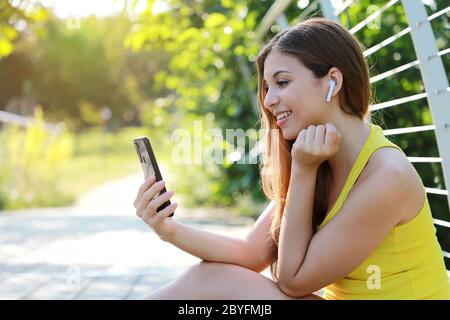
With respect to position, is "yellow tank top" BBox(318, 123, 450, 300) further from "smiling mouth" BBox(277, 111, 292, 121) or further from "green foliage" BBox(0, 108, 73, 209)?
"green foliage" BBox(0, 108, 73, 209)

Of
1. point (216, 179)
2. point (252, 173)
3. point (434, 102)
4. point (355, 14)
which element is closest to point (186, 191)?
point (216, 179)

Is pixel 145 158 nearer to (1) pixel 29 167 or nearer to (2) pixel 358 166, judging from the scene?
(2) pixel 358 166

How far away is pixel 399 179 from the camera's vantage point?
1.77 metres

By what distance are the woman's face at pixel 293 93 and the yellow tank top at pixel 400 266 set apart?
0.19 meters

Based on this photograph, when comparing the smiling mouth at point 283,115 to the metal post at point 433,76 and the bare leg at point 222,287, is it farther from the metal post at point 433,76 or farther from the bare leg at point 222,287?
the metal post at point 433,76

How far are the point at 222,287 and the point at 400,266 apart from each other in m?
0.47

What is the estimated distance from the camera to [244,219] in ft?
25.3

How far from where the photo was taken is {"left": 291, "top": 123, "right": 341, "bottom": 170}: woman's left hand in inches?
70.8

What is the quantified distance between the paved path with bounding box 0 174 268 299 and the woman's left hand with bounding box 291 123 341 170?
5.96 ft

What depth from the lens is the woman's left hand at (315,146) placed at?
5.90 ft

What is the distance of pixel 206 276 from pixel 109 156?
88.2ft

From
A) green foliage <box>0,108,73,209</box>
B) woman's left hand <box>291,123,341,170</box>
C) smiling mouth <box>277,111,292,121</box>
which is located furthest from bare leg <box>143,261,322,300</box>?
green foliage <box>0,108,73,209</box>

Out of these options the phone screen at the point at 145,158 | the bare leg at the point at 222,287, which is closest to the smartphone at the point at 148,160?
the phone screen at the point at 145,158
